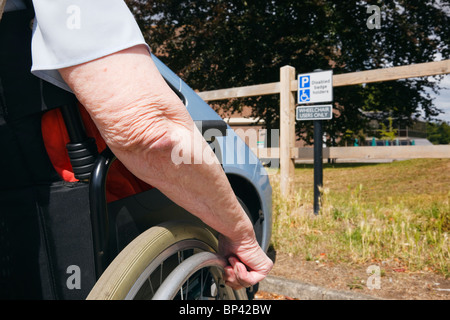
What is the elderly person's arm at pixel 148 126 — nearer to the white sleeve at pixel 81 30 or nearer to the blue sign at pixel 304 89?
the white sleeve at pixel 81 30

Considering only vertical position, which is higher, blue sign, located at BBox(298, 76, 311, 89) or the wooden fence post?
blue sign, located at BBox(298, 76, 311, 89)

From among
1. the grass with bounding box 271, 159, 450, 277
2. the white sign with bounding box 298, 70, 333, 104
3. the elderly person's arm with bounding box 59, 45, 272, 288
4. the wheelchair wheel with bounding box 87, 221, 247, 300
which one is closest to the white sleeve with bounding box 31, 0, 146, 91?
the elderly person's arm with bounding box 59, 45, 272, 288

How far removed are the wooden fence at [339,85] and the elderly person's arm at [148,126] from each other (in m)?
3.67

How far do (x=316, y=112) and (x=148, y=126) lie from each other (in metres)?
4.05

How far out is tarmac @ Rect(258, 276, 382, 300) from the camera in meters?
2.74

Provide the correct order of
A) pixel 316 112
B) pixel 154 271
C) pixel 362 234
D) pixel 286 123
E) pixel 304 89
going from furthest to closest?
pixel 286 123
pixel 304 89
pixel 316 112
pixel 362 234
pixel 154 271

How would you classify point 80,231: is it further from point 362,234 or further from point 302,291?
point 362,234

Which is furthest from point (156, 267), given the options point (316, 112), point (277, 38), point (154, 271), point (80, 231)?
point (277, 38)

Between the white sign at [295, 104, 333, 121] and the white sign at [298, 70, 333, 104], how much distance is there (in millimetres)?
115

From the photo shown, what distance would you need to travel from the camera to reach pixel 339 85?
16.0 ft

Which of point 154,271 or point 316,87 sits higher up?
point 316,87

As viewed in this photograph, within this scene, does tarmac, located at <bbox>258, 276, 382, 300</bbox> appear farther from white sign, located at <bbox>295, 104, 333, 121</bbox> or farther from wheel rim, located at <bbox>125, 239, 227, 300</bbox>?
white sign, located at <bbox>295, 104, 333, 121</bbox>

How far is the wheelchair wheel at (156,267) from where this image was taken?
3.84 feet

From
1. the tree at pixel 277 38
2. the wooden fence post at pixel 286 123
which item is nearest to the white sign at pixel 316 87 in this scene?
the wooden fence post at pixel 286 123
